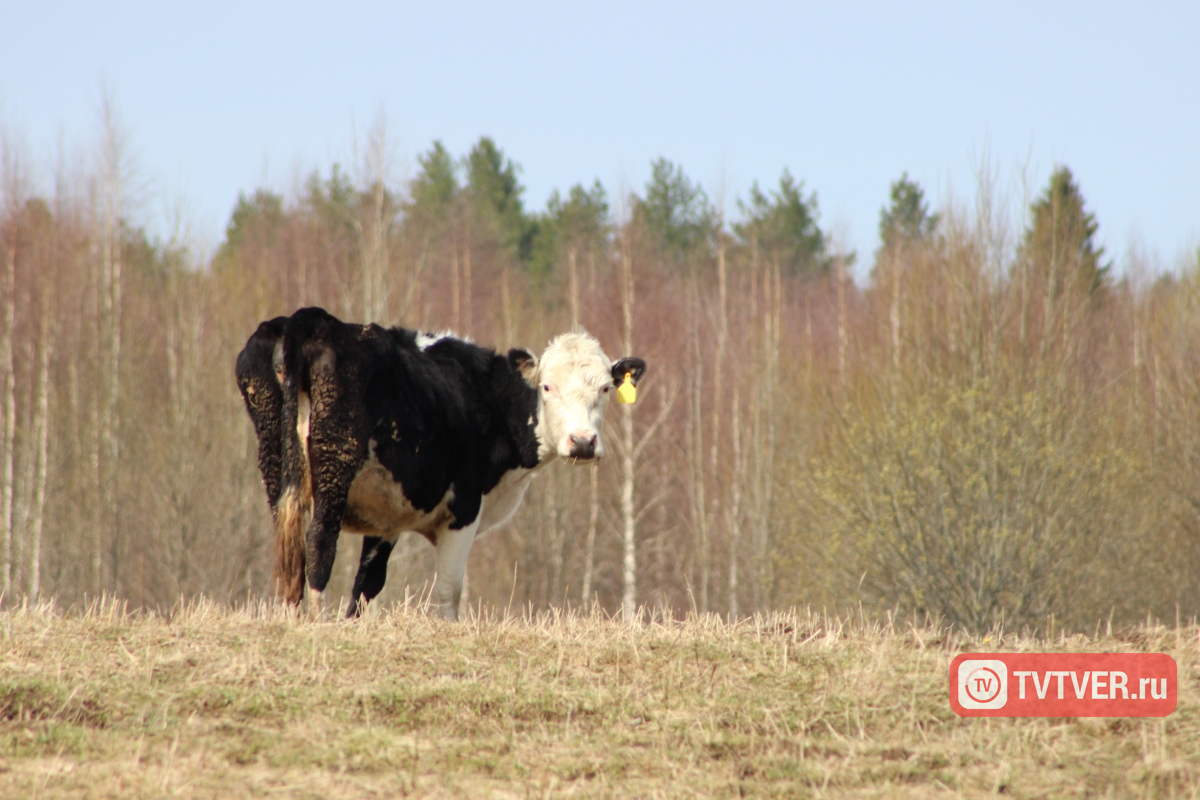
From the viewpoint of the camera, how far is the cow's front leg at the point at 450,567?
9.42 m

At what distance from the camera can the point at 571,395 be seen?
10.4 metres

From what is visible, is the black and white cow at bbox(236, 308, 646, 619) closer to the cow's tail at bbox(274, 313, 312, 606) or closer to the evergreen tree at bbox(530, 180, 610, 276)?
the cow's tail at bbox(274, 313, 312, 606)

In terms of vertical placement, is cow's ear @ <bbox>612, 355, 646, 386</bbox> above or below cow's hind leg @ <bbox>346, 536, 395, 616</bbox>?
above

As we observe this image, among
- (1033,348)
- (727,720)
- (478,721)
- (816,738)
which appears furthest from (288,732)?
(1033,348)

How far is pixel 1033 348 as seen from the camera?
1035 inches

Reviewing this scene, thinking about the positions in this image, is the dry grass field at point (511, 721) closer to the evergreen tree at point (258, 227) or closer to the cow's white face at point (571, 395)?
the cow's white face at point (571, 395)

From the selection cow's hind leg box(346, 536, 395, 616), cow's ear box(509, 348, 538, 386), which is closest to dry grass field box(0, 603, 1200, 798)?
cow's hind leg box(346, 536, 395, 616)

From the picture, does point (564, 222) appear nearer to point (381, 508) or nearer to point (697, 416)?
point (697, 416)

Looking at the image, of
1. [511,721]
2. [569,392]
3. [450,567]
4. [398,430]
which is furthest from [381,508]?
[511,721]

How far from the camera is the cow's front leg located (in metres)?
9.42

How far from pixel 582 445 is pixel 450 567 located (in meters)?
1.40

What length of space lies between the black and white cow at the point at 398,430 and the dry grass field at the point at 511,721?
1278 mm

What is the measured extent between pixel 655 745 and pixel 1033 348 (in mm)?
22739

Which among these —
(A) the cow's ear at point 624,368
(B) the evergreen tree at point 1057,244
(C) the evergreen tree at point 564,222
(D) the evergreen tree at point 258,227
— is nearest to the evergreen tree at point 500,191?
(C) the evergreen tree at point 564,222
